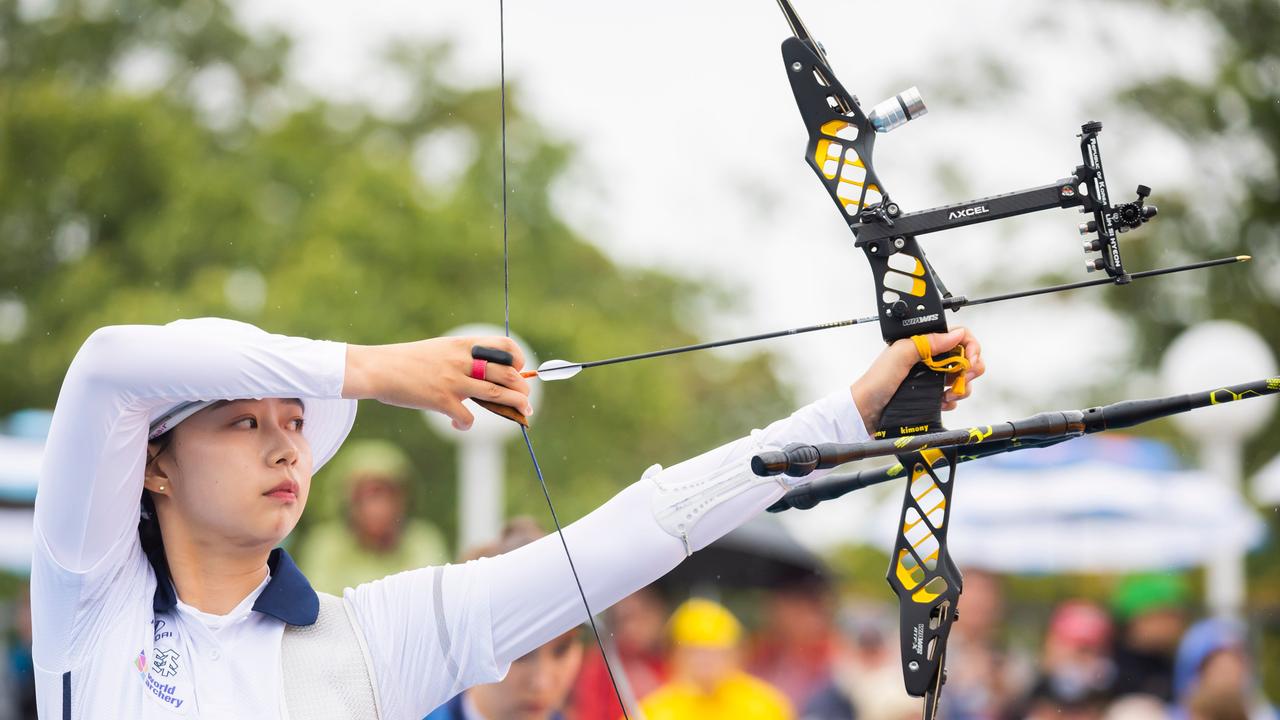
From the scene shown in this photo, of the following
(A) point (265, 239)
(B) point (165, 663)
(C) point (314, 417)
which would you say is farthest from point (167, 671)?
(A) point (265, 239)

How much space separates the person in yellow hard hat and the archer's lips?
13.7 feet

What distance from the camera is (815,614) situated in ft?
29.0

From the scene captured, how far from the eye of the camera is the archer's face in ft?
7.59

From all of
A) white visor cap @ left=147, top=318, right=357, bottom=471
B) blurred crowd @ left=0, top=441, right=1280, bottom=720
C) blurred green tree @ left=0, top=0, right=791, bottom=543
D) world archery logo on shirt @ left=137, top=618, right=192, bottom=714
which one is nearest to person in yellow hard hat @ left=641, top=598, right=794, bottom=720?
blurred crowd @ left=0, top=441, right=1280, bottom=720

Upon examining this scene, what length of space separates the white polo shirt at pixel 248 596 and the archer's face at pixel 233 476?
92 millimetres

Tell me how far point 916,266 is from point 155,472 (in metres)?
1.32

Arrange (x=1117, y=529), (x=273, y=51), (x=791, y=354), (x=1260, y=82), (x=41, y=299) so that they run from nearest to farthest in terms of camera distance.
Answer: (x=1117, y=529) → (x=1260, y=82) → (x=41, y=299) → (x=273, y=51) → (x=791, y=354)

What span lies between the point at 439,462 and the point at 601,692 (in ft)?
41.6

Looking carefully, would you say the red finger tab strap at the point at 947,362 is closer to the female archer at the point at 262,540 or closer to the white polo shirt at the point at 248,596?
the female archer at the point at 262,540

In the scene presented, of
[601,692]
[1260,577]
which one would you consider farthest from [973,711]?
[1260,577]

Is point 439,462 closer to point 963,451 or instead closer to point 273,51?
A: point 273,51

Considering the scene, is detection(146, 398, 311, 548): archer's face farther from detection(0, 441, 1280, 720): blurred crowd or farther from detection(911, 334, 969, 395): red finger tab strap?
detection(0, 441, 1280, 720): blurred crowd

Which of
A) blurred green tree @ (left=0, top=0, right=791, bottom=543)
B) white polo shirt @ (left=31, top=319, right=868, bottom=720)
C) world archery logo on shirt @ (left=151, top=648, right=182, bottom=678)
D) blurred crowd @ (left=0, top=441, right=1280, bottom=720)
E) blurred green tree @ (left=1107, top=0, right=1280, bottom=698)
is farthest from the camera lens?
blurred green tree @ (left=0, top=0, right=791, bottom=543)

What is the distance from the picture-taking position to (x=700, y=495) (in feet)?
7.63
